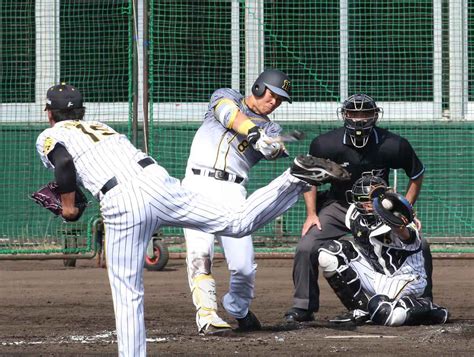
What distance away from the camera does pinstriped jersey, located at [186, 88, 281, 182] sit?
26.5 ft

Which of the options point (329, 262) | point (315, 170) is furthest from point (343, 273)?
point (315, 170)

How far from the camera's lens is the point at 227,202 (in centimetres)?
788

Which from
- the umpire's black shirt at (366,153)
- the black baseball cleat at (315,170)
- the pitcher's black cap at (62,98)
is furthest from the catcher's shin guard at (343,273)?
the pitcher's black cap at (62,98)

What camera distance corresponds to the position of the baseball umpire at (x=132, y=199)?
619cm

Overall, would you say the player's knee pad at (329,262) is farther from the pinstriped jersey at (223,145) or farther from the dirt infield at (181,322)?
the pinstriped jersey at (223,145)

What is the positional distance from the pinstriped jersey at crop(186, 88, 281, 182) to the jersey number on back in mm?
Result: 1537

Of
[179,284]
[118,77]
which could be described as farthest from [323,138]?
[118,77]

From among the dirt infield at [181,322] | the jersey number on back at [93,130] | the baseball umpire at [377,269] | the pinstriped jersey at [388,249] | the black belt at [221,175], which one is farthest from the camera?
the pinstriped jersey at [388,249]

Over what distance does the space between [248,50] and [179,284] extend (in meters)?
3.51

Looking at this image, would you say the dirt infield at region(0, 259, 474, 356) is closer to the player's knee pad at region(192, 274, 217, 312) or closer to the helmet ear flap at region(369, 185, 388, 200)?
the player's knee pad at region(192, 274, 217, 312)

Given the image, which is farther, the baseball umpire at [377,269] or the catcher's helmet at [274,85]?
the baseball umpire at [377,269]

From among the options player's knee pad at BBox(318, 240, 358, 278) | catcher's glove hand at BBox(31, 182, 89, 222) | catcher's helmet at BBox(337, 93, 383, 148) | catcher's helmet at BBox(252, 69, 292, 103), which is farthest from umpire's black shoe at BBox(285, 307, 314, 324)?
catcher's glove hand at BBox(31, 182, 89, 222)

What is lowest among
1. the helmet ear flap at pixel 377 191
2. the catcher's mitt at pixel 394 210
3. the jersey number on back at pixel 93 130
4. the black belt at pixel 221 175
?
the catcher's mitt at pixel 394 210

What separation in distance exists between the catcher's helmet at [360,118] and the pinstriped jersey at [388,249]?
57cm
